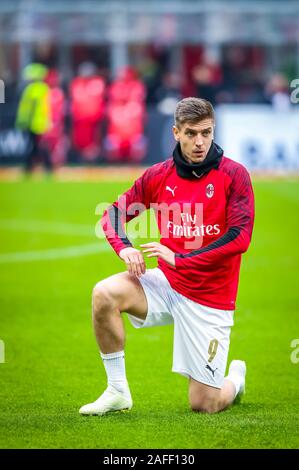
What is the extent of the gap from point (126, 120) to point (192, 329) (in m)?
20.7

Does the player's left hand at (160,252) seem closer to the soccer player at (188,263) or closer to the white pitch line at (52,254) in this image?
the soccer player at (188,263)

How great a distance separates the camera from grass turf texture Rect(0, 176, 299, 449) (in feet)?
21.7

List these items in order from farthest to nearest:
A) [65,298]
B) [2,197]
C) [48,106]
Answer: [48,106] → [2,197] → [65,298]

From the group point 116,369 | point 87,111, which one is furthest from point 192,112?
point 87,111

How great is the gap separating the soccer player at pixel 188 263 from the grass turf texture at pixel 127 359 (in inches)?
10.8

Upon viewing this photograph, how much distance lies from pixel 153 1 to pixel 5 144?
7.02m

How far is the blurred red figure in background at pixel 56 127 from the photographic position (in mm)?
27219

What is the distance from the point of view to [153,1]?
31422mm

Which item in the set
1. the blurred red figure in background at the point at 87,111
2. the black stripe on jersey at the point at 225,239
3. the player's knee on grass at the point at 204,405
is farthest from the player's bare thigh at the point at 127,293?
the blurred red figure in background at the point at 87,111

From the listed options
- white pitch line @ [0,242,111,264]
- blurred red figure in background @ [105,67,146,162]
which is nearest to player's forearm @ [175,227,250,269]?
white pitch line @ [0,242,111,264]

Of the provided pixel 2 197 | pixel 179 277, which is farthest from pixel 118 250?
pixel 2 197

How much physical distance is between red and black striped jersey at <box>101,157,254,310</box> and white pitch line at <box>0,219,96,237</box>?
9413 mm
